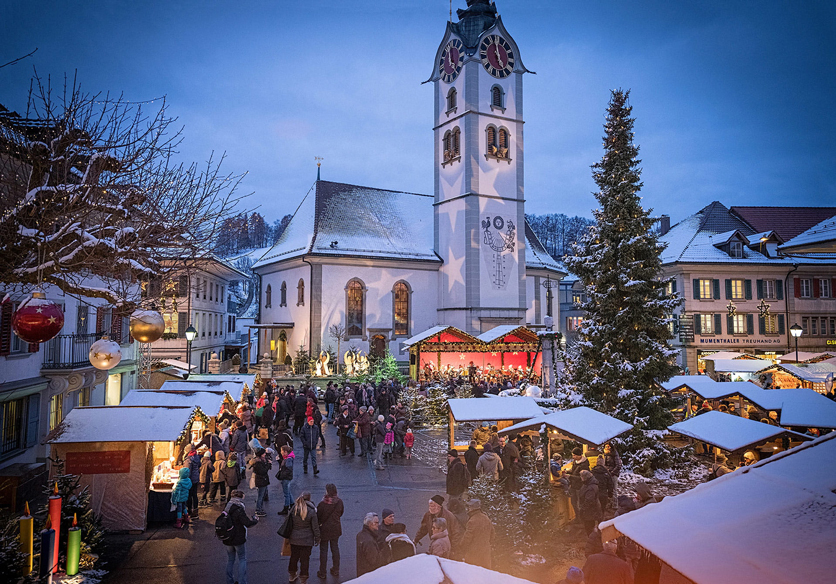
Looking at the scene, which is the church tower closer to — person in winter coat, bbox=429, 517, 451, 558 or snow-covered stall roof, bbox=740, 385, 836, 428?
snow-covered stall roof, bbox=740, 385, 836, 428

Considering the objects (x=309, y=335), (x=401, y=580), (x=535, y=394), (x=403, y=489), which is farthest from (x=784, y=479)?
(x=309, y=335)

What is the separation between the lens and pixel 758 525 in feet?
10.1

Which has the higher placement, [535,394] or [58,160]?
[58,160]

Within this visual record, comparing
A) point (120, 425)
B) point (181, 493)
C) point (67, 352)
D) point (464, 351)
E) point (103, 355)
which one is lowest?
point (181, 493)

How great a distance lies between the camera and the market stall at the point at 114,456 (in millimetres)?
9883

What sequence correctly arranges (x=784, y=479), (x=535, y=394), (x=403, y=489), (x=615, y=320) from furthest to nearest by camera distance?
(x=535, y=394) → (x=615, y=320) → (x=403, y=489) → (x=784, y=479)

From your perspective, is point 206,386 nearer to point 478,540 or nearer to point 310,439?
point 310,439

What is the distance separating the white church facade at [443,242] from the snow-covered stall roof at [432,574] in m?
32.4

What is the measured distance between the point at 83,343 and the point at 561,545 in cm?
1427

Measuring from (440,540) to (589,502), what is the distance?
3580 millimetres

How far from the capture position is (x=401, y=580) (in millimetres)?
3518

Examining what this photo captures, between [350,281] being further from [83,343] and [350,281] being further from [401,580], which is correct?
[401,580]

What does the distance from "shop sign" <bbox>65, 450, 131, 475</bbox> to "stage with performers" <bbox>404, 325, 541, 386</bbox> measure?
Result: 2005 cm

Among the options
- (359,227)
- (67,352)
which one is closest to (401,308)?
(359,227)
